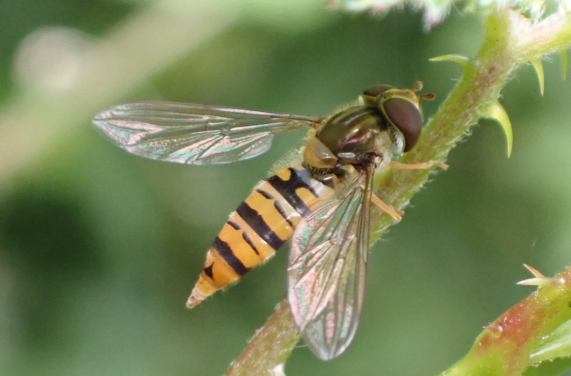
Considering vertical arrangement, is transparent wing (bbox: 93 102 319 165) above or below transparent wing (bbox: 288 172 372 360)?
above

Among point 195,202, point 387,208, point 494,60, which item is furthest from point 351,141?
point 195,202

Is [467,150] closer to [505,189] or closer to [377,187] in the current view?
[505,189]

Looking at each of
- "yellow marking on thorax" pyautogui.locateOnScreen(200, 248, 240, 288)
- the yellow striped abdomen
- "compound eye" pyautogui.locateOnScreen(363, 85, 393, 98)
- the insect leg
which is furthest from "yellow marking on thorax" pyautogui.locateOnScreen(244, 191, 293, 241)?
"compound eye" pyautogui.locateOnScreen(363, 85, 393, 98)

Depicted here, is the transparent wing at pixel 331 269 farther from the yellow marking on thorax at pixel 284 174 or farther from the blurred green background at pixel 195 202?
the blurred green background at pixel 195 202

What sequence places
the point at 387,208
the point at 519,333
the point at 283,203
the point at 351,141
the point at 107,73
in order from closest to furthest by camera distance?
1. the point at 519,333
2. the point at 387,208
3. the point at 283,203
4. the point at 351,141
5. the point at 107,73

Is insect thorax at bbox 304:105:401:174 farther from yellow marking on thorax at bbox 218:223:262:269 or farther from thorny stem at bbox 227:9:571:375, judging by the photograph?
thorny stem at bbox 227:9:571:375

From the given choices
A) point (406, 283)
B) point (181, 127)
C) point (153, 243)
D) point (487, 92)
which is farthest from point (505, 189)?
point (487, 92)

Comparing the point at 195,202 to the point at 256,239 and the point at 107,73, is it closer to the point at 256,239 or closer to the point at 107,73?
the point at 107,73

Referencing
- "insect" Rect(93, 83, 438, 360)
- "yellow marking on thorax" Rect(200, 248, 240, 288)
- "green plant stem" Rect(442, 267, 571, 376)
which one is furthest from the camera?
"yellow marking on thorax" Rect(200, 248, 240, 288)
